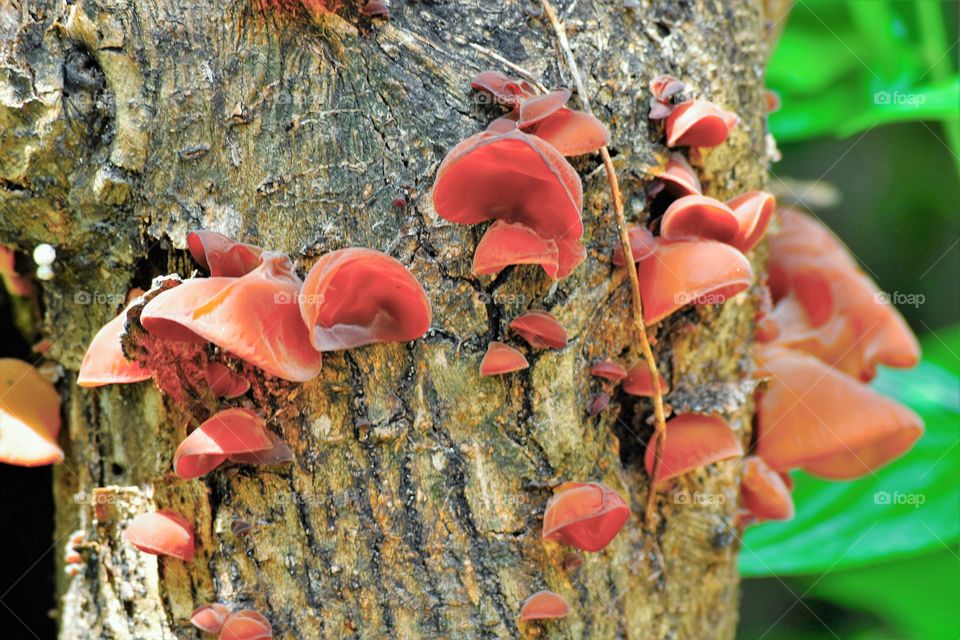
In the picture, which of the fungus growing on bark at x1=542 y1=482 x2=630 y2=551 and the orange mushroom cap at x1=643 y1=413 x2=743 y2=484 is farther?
the orange mushroom cap at x1=643 y1=413 x2=743 y2=484

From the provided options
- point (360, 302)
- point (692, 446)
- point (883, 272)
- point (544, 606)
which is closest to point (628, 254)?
point (692, 446)

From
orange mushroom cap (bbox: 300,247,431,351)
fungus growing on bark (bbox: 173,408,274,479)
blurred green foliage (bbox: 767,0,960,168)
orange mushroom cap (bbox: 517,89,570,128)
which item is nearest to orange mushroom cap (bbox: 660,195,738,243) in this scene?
orange mushroom cap (bbox: 517,89,570,128)

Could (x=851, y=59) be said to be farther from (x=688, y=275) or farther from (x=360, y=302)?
(x=360, y=302)

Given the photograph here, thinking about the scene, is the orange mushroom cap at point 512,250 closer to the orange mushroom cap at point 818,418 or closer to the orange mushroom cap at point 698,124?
the orange mushroom cap at point 698,124

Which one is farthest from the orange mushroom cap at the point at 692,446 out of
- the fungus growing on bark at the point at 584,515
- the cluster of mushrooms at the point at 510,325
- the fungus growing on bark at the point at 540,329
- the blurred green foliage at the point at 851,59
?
the blurred green foliage at the point at 851,59

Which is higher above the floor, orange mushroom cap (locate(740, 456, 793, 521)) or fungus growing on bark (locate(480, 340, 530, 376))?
fungus growing on bark (locate(480, 340, 530, 376))

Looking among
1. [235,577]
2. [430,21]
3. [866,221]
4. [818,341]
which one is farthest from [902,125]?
[235,577]

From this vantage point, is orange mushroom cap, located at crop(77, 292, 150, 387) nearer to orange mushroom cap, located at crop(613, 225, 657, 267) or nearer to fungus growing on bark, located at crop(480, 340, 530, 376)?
fungus growing on bark, located at crop(480, 340, 530, 376)

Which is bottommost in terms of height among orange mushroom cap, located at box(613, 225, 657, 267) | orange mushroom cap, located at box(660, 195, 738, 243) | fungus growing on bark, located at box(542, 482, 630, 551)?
fungus growing on bark, located at box(542, 482, 630, 551)
